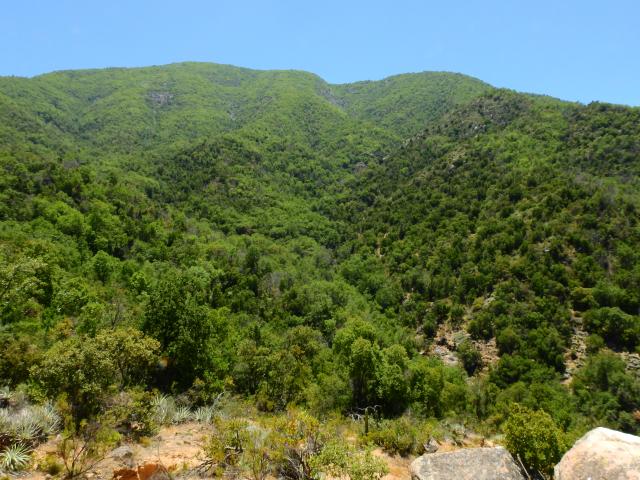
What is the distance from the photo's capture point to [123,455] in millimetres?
11258

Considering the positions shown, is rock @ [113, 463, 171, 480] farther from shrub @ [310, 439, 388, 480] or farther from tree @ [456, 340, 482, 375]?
tree @ [456, 340, 482, 375]

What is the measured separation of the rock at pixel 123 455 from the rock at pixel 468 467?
7794 millimetres

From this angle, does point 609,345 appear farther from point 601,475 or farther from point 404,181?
point 404,181

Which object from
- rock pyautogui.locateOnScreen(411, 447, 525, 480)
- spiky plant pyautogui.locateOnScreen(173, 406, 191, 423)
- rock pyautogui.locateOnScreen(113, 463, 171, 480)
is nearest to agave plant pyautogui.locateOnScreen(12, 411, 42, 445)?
rock pyautogui.locateOnScreen(113, 463, 171, 480)

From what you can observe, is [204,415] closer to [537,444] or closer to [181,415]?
[181,415]

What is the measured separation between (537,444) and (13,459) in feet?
45.1

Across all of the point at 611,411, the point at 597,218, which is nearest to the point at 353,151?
the point at 597,218

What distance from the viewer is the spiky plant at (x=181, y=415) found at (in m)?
15.4

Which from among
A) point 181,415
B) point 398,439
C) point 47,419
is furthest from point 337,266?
point 47,419

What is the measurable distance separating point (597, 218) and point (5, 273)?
74.1 m

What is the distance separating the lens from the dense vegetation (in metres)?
21.5

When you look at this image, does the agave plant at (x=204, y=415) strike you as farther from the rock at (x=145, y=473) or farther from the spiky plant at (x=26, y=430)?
the rock at (x=145, y=473)

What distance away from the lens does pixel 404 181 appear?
110 metres

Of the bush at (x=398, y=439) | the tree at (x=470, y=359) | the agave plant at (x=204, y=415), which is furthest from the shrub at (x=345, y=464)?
the tree at (x=470, y=359)
